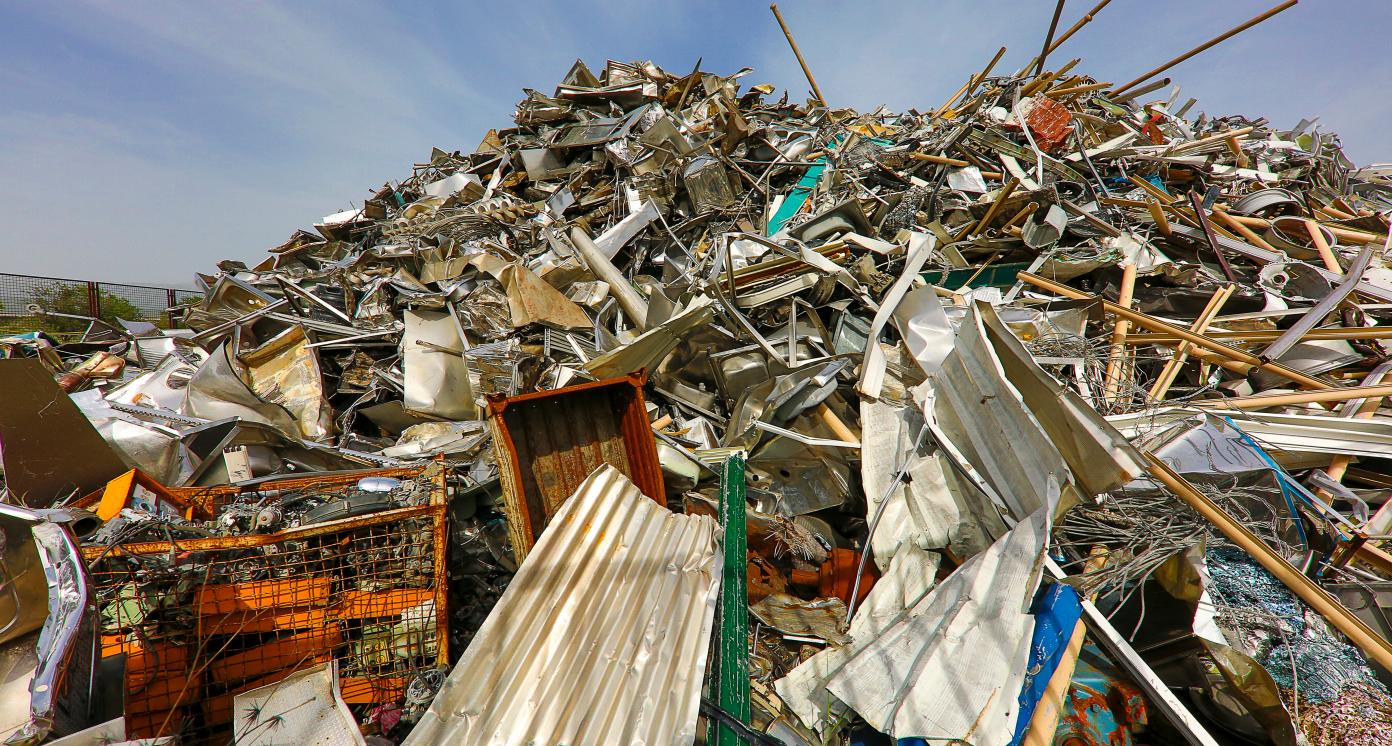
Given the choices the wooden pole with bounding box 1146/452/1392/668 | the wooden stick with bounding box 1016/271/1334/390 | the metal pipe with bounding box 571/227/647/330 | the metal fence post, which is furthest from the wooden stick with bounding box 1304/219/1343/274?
the metal fence post

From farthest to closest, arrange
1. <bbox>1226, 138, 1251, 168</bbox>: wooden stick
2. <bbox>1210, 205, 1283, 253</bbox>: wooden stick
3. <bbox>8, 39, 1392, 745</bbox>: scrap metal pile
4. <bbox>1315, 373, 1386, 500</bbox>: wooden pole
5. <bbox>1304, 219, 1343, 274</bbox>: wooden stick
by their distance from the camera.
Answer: <bbox>1226, 138, 1251, 168</bbox>: wooden stick
<bbox>1210, 205, 1283, 253</bbox>: wooden stick
<bbox>1304, 219, 1343, 274</bbox>: wooden stick
<bbox>1315, 373, 1386, 500</bbox>: wooden pole
<bbox>8, 39, 1392, 745</bbox>: scrap metal pile

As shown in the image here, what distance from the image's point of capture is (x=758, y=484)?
3.35 m

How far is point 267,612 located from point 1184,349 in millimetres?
5122

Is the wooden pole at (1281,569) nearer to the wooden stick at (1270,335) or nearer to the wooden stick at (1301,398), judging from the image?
the wooden stick at (1301,398)

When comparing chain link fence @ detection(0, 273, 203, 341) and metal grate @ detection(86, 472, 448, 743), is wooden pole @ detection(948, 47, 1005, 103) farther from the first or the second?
chain link fence @ detection(0, 273, 203, 341)

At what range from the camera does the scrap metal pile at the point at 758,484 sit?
192 cm

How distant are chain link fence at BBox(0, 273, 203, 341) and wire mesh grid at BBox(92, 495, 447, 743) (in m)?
10.9

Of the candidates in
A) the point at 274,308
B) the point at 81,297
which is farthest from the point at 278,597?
the point at 81,297

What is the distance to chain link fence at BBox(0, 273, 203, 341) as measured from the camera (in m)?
10.5

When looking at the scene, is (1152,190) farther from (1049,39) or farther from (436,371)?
(436,371)

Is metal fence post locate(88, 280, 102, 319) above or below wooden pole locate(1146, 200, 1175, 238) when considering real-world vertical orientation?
above

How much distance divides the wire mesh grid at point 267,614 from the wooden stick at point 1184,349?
4.06 m

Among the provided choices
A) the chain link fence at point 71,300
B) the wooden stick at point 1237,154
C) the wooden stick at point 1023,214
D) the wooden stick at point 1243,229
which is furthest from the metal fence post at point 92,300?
the wooden stick at point 1237,154

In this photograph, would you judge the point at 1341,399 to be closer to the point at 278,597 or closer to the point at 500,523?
the point at 500,523
